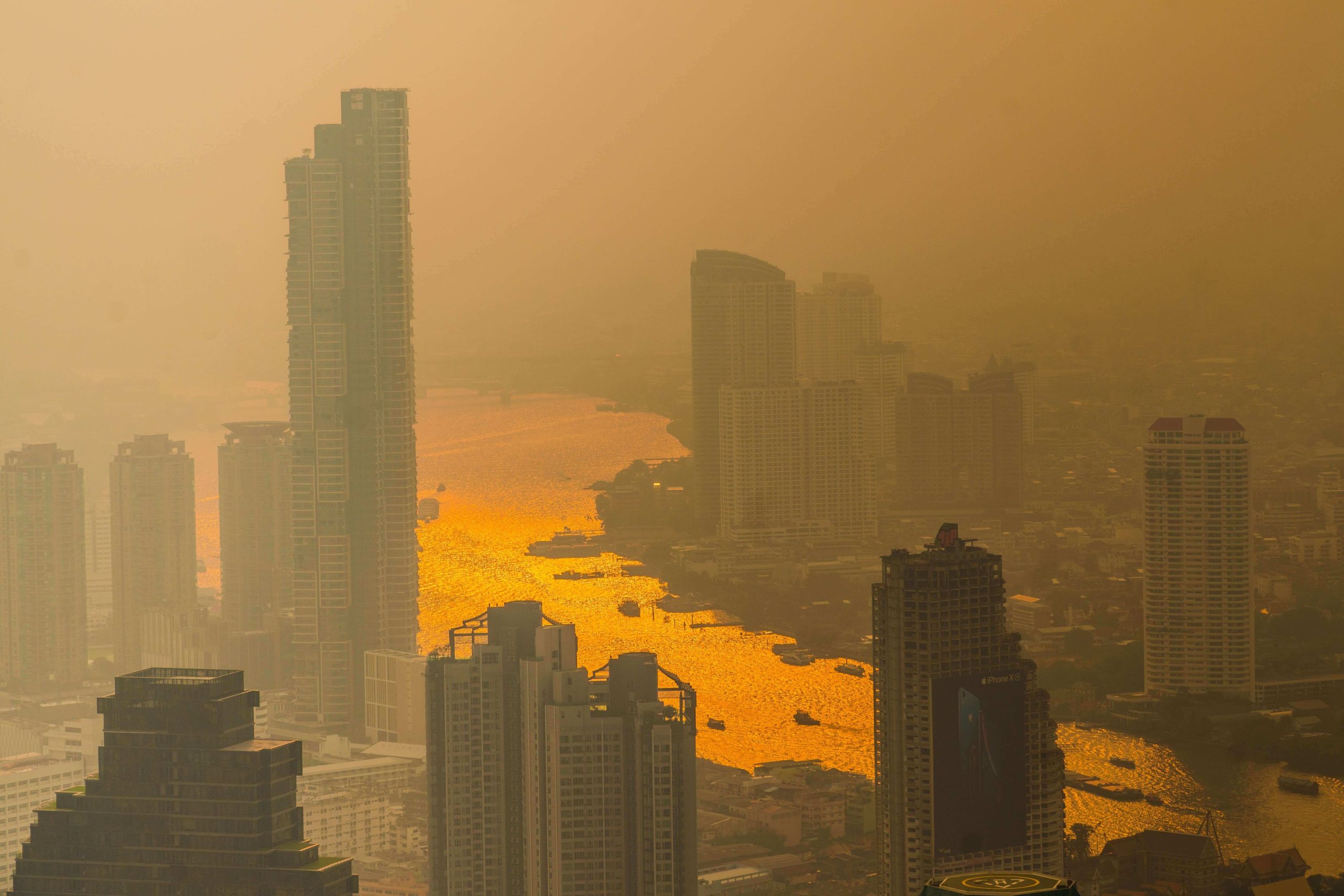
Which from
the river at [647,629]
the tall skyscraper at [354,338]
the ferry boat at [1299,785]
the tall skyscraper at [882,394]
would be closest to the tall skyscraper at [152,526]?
the river at [647,629]

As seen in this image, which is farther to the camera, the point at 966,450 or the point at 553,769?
the point at 966,450

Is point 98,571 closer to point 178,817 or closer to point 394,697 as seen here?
point 394,697

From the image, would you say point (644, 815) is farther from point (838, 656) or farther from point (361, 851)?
point (838, 656)

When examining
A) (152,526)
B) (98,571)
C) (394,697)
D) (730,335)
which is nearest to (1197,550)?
(394,697)

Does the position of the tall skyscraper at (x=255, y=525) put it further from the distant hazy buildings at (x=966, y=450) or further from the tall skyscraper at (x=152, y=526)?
the distant hazy buildings at (x=966, y=450)

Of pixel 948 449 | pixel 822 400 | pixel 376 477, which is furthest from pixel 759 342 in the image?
pixel 376 477

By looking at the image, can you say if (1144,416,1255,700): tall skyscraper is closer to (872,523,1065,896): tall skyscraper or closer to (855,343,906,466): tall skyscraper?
(855,343,906,466): tall skyscraper

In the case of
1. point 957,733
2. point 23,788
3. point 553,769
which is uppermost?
point 957,733
